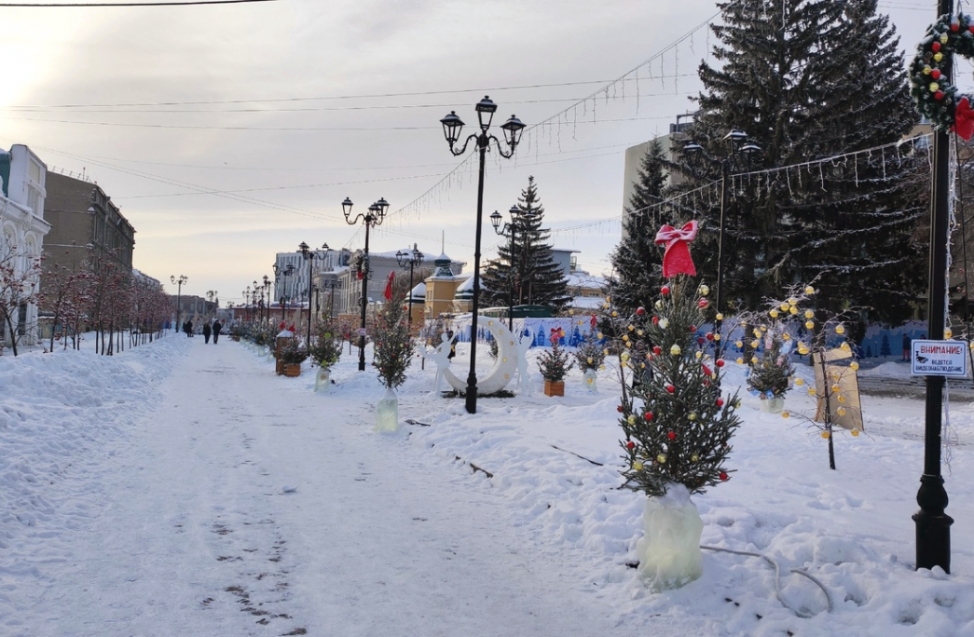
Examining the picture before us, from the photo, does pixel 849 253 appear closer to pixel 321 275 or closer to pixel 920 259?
pixel 920 259

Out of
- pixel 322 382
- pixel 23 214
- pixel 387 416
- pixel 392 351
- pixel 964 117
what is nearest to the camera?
pixel 964 117

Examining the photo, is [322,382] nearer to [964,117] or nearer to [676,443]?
[676,443]

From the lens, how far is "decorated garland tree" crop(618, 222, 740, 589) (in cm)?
527

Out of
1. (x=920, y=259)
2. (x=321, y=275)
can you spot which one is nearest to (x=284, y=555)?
(x=920, y=259)

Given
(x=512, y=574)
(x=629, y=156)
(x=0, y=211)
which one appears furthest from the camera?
(x=629, y=156)

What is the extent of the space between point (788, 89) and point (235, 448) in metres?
25.4

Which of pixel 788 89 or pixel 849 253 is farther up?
pixel 788 89

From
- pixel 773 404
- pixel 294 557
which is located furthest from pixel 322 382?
pixel 294 557

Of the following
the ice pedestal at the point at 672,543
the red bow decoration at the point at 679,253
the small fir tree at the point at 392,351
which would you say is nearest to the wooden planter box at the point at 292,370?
the small fir tree at the point at 392,351

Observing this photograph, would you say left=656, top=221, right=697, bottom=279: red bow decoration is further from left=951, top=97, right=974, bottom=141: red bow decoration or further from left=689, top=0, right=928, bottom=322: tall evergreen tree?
left=689, top=0, right=928, bottom=322: tall evergreen tree

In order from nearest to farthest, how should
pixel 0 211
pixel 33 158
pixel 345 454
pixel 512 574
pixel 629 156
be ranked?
1. pixel 512 574
2. pixel 345 454
3. pixel 0 211
4. pixel 33 158
5. pixel 629 156

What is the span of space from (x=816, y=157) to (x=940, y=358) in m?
24.3

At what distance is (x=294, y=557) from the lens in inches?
223

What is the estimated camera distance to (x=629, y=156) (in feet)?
181
